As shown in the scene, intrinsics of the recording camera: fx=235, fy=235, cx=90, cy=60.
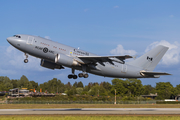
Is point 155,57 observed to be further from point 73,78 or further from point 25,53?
point 25,53

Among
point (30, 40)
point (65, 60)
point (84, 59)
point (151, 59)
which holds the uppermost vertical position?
point (30, 40)

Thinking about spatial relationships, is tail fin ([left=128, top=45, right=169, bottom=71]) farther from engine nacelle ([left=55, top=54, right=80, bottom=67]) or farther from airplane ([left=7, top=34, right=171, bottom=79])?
engine nacelle ([left=55, top=54, right=80, bottom=67])

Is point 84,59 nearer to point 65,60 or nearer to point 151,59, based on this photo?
point 65,60

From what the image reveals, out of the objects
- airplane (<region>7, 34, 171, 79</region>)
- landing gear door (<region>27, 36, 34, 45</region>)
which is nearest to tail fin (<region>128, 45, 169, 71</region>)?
airplane (<region>7, 34, 171, 79</region>)

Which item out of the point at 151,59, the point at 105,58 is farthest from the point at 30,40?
the point at 151,59

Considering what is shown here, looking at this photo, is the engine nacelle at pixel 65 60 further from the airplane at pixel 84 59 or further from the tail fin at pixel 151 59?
the tail fin at pixel 151 59

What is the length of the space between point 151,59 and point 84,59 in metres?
16.7

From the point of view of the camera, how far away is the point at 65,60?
41.4 metres

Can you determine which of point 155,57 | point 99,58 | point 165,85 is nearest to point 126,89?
point 165,85

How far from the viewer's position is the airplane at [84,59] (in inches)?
1570

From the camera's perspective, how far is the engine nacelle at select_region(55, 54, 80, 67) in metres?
40.7

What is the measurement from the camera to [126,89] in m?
159

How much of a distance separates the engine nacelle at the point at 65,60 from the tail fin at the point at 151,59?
14.6 meters

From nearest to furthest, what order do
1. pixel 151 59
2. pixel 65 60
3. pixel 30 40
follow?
1. pixel 30 40
2. pixel 65 60
3. pixel 151 59
